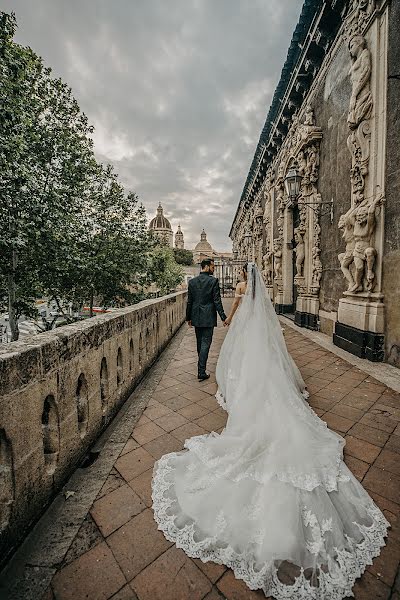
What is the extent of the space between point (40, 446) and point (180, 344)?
4744 millimetres

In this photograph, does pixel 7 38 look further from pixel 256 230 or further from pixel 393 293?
pixel 256 230

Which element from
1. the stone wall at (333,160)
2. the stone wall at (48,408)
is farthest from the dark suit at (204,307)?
the stone wall at (333,160)

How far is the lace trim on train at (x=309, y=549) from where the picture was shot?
1253 mm

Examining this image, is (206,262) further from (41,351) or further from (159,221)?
(159,221)

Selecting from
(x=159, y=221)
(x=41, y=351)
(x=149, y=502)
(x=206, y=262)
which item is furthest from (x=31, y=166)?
(x=159, y=221)

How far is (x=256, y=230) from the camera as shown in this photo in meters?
17.6

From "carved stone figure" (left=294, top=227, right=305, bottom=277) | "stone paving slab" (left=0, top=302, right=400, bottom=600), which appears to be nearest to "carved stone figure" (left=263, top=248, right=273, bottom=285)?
"carved stone figure" (left=294, top=227, right=305, bottom=277)

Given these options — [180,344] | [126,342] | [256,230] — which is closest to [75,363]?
[126,342]

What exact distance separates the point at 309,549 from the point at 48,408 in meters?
1.72

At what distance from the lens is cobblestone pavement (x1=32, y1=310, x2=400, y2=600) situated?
1.30 m

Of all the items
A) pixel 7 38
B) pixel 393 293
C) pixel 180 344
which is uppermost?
pixel 7 38

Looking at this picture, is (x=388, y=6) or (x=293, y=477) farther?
(x=388, y=6)

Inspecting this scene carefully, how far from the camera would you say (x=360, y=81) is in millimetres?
5125

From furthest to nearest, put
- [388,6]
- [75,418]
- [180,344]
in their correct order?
[180,344], [388,6], [75,418]
